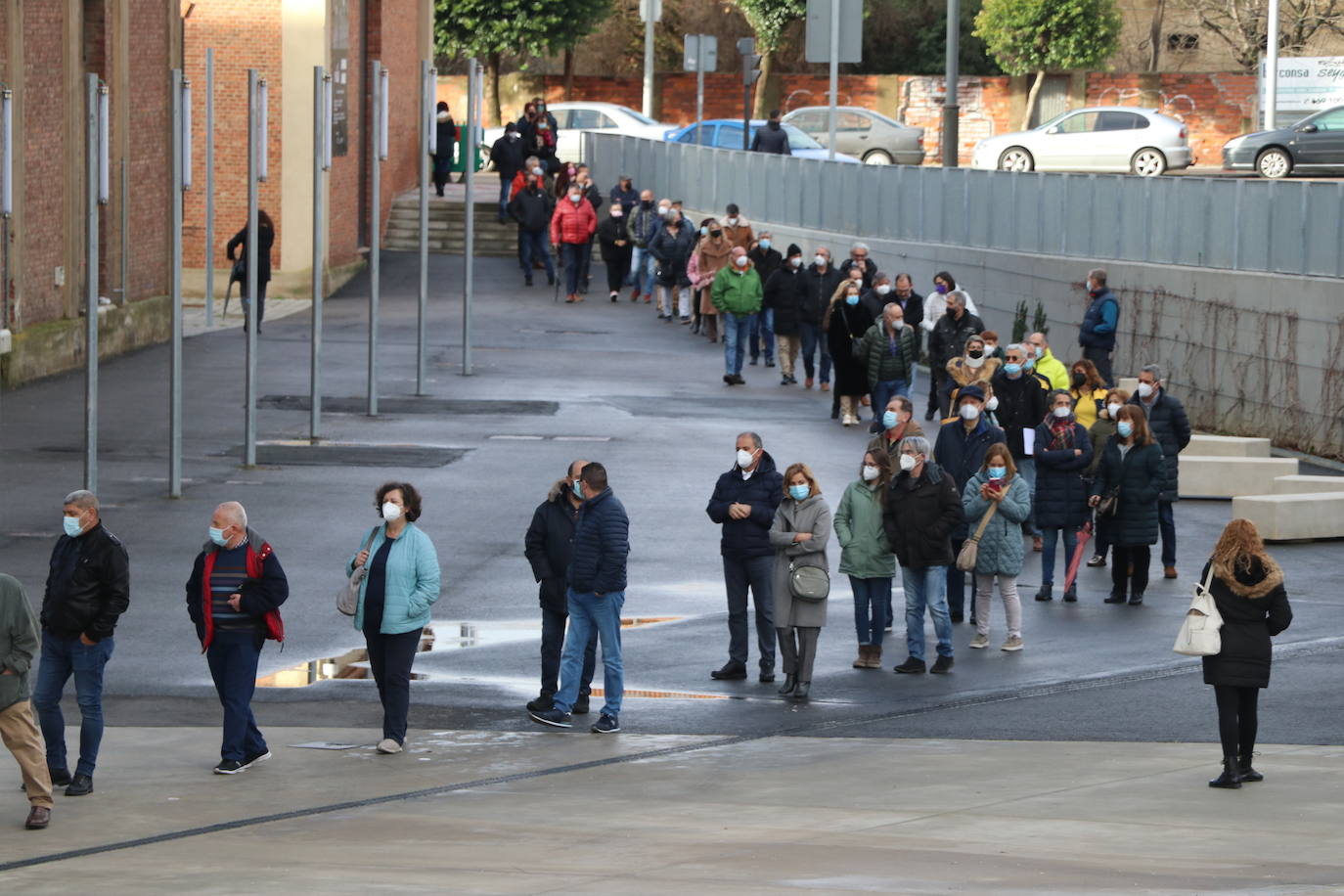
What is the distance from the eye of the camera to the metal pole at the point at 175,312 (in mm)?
20688

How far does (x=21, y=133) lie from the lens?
2856 cm

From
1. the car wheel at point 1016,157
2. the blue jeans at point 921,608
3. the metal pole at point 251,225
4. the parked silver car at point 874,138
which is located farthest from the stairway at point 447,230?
the blue jeans at point 921,608

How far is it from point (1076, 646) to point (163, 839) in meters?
7.53

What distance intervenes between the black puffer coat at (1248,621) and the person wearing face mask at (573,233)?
25.4 meters

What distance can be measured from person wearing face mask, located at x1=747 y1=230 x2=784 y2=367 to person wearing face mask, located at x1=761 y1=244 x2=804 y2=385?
1524 millimetres

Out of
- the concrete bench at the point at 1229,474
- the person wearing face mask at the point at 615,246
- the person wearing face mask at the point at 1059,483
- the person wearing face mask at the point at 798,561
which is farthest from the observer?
the person wearing face mask at the point at 615,246

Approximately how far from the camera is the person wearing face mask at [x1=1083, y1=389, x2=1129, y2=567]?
18.0 meters

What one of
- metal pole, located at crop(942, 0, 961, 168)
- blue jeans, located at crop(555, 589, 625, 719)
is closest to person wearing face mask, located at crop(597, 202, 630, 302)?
metal pole, located at crop(942, 0, 961, 168)

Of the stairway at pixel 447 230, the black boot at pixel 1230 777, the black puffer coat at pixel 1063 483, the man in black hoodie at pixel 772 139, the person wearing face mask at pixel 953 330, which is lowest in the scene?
the black boot at pixel 1230 777

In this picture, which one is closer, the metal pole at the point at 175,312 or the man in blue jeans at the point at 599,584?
the man in blue jeans at the point at 599,584

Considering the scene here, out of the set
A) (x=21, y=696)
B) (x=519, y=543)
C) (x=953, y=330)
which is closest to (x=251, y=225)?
(x=519, y=543)

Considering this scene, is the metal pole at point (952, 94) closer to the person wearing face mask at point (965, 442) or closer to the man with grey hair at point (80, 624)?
the person wearing face mask at point (965, 442)

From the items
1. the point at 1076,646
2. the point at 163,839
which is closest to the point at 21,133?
the point at 1076,646

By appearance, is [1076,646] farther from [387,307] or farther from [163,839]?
[387,307]
